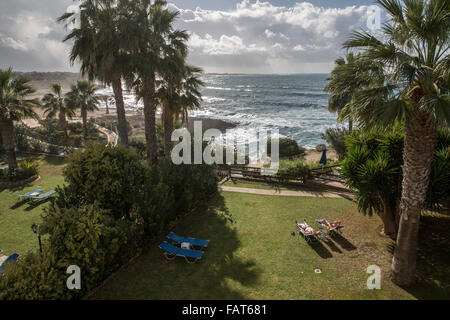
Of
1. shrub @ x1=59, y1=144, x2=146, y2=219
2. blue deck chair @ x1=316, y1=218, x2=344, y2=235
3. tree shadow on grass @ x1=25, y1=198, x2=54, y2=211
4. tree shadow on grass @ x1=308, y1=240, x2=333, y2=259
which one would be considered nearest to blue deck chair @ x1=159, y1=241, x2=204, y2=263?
shrub @ x1=59, y1=144, x2=146, y2=219

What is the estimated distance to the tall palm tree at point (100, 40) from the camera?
1423 centimetres

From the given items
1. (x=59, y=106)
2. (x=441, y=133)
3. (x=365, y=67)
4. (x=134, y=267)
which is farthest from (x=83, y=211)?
(x=59, y=106)

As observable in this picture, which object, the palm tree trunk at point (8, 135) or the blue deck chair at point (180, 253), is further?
the palm tree trunk at point (8, 135)

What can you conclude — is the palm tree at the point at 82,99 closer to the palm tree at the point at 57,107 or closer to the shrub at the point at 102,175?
the palm tree at the point at 57,107

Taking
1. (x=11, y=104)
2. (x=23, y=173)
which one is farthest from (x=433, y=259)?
(x=11, y=104)

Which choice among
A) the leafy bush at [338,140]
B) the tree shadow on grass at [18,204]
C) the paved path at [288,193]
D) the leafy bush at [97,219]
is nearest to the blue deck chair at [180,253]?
the leafy bush at [97,219]

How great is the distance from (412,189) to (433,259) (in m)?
3.48

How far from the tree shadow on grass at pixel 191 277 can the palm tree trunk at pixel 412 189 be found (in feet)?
13.1

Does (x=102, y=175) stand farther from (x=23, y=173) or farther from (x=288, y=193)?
(x=23, y=173)

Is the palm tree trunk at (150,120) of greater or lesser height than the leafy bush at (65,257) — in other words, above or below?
above

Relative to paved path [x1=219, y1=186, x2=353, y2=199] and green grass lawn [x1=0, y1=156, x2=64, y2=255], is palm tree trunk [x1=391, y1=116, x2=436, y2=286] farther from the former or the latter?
green grass lawn [x1=0, y1=156, x2=64, y2=255]

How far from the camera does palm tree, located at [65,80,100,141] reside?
3167 cm
